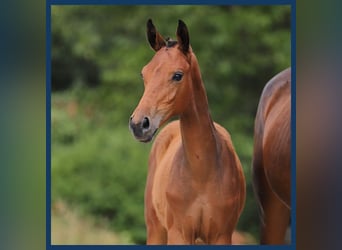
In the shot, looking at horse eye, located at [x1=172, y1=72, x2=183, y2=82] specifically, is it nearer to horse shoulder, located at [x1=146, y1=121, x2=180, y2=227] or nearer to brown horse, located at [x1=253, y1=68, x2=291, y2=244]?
horse shoulder, located at [x1=146, y1=121, x2=180, y2=227]

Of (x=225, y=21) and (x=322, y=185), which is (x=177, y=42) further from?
(x=322, y=185)

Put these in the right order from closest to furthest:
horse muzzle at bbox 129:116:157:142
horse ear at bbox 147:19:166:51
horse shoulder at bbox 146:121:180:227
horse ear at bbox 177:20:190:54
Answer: horse muzzle at bbox 129:116:157:142 → horse ear at bbox 177:20:190:54 → horse ear at bbox 147:19:166:51 → horse shoulder at bbox 146:121:180:227

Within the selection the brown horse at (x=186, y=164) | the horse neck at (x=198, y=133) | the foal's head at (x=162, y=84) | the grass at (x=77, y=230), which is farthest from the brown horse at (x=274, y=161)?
the grass at (x=77, y=230)

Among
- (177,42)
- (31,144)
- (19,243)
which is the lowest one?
(19,243)

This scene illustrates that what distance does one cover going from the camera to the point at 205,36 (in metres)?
5.77

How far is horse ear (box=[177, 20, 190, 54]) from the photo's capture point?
5418mm

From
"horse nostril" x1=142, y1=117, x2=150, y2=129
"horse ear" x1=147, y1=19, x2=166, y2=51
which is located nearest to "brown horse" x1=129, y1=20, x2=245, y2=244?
"horse ear" x1=147, y1=19, x2=166, y2=51

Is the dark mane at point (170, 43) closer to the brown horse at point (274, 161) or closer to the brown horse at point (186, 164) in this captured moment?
the brown horse at point (186, 164)

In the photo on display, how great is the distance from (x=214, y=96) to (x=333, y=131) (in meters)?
0.61

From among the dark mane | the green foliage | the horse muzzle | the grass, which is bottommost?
the grass

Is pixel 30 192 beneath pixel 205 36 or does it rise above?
beneath

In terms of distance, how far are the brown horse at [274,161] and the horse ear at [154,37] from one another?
0.63m

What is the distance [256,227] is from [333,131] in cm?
62

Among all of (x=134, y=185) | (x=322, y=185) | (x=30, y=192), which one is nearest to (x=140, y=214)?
(x=134, y=185)
